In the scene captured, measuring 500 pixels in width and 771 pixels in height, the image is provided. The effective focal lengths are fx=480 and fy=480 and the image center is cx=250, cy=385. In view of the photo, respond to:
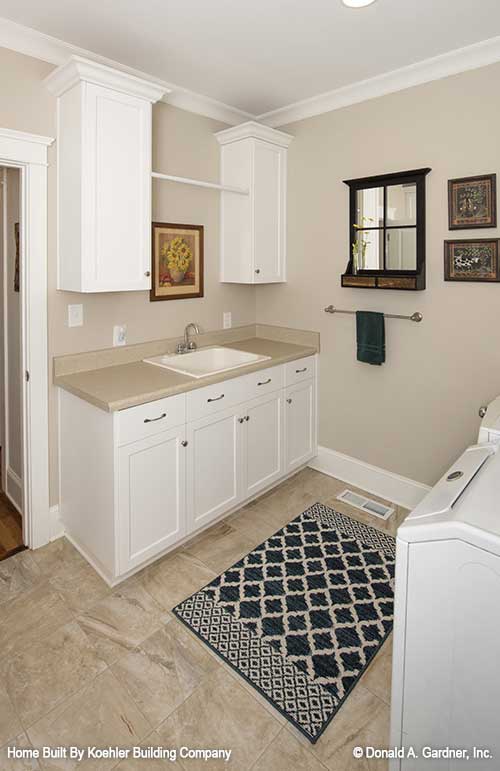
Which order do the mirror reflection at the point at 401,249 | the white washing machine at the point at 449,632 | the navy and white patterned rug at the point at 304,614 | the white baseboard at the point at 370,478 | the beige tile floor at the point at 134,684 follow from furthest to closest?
1. the white baseboard at the point at 370,478
2. the mirror reflection at the point at 401,249
3. the navy and white patterned rug at the point at 304,614
4. the beige tile floor at the point at 134,684
5. the white washing machine at the point at 449,632

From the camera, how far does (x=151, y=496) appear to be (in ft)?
7.66

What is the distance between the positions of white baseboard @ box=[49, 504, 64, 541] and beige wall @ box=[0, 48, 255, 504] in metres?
0.05

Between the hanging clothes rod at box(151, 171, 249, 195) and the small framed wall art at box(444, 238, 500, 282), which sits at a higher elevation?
the hanging clothes rod at box(151, 171, 249, 195)

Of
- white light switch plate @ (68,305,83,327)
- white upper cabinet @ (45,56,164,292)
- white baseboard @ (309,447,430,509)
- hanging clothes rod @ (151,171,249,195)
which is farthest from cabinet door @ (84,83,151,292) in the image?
white baseboard @ (309,447,430,509)

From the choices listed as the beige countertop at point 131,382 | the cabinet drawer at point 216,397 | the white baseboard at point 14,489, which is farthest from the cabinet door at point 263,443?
the white baseboard at point 14,489

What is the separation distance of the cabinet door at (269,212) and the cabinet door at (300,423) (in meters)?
0.81

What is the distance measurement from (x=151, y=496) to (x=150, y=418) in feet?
1.28

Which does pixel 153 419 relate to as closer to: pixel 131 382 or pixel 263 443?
pixel 131 382

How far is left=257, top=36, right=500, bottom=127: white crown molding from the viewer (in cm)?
241

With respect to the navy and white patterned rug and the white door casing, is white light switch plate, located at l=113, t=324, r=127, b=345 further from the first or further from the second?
the navy and white patterned rug

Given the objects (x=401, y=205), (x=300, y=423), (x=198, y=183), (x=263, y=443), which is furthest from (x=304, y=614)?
(x=198, y=183)

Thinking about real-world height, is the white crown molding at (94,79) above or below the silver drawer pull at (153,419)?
above

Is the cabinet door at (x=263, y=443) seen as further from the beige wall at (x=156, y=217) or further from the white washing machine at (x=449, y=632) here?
the white washing machine at (x=449, y=632)

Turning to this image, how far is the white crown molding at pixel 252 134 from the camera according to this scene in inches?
121
